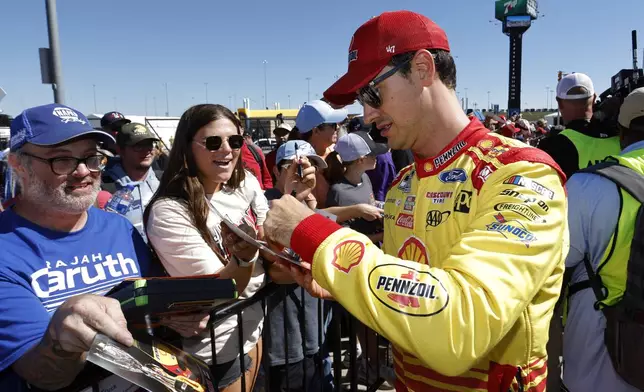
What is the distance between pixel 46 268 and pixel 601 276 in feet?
8.11

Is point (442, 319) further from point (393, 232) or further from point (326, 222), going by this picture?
point (393, 232)

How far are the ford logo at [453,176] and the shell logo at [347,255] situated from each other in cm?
51

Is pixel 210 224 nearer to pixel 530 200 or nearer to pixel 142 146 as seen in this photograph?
pixel 530 200

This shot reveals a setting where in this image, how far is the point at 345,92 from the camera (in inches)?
59.7

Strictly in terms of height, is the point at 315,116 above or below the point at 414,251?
above

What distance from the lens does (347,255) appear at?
3.72ft

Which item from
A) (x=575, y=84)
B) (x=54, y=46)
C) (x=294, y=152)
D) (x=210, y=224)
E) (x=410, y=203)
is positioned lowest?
(x=210, y=224)

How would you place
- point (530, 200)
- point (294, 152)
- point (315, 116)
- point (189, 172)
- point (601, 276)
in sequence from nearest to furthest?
1. point (530, 200)
2. point (601, 276)
3. point (189, 172)
4. point (294, 152)
5. point (315, 116)

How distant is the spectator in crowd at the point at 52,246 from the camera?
4.72ft

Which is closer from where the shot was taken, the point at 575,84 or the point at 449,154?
the point at 449,154

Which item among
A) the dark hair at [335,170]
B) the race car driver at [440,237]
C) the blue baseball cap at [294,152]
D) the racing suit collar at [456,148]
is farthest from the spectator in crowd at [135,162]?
the racing suit collar at [456,148]

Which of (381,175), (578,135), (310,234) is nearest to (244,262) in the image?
(310,234)

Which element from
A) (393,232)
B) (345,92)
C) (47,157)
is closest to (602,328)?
(393,232)

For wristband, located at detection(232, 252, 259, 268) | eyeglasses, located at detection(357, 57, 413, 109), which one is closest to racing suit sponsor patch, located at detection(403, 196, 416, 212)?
eyeglasses, located at detection(357, 57, 413, 109)
